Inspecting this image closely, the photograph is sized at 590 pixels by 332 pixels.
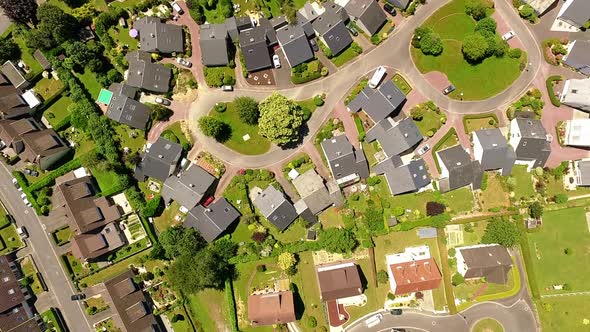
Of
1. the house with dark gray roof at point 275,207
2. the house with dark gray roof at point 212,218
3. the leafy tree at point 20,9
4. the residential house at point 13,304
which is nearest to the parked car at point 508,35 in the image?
the house with dark gray roof at point 275,207

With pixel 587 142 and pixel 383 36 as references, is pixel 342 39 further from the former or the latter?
pixel 587 142

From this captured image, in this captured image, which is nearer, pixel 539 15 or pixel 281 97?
pixel 281 97

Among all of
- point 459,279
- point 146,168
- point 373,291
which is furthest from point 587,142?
point 146,168

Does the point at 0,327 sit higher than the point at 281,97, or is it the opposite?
the point at 281,97

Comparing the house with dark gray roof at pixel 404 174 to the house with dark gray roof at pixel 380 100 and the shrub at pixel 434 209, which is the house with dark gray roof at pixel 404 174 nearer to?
the shrub at pixel 434 209

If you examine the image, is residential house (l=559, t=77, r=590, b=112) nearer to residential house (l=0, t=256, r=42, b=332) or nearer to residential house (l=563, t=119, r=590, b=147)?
residential house (l=563, t=119, r=590, b=147)

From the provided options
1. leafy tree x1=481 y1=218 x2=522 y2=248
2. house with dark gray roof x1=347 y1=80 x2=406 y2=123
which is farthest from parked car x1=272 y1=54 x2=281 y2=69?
leafy tree x1=481 y1=218 x2=522 y2=248
